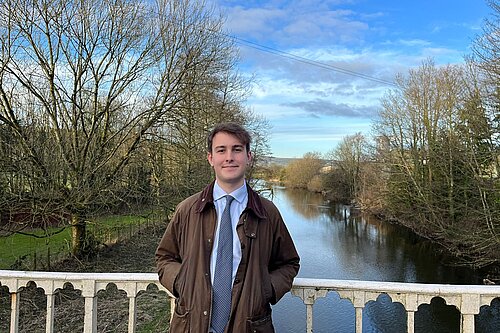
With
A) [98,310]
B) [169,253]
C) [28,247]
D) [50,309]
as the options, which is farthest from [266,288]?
[28,247]

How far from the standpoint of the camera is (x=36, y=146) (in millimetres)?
8375

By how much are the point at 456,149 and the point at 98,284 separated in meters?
16.3

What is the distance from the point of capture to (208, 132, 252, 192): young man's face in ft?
5.36

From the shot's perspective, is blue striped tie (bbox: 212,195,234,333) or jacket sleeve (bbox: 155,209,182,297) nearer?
blue striped tie (bbox: 212,195,234,333)

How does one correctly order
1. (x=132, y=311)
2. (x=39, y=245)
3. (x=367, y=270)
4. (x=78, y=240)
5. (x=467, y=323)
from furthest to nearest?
(x=367, y=270), (x=39, y=245), (x=78, y=240), (x=132, y=311), (x=467, y=323)

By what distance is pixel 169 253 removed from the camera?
1.70 metres

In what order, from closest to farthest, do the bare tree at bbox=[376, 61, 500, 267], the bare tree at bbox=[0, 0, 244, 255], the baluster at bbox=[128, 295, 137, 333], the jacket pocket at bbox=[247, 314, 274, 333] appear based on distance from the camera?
1. the jacket pocket at bbox=[247, 314, 274, 333]
2. the baluster at bbox=[128, 295, 137, 333]
3. the bare tree at bbox=[0, 0, 244, 255]
4. the bare tree at bbox=[376, 61, 500, 267]

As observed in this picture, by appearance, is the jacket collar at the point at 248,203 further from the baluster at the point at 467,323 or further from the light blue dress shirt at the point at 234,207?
the baluster at the point at 467,323

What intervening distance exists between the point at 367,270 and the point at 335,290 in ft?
43.6

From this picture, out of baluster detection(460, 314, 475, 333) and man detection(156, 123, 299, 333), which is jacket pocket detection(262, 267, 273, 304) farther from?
baluster detection(460, 314, 475, 333)

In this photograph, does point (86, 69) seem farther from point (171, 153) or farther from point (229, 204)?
point (229, 204)

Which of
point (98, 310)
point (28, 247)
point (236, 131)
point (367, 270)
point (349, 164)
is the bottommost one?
point (367, 270)

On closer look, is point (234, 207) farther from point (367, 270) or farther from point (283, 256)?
point (367, 270)

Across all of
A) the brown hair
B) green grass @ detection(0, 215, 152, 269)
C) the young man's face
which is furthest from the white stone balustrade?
green grass @ detection(0, 215, 152, 269)
